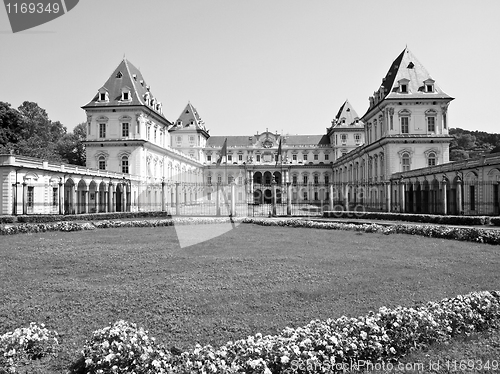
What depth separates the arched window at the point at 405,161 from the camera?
124ft

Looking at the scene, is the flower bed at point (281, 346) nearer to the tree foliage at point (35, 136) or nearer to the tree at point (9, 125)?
the tree foliage at point (35, 136)

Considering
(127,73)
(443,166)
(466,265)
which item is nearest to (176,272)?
(466,265)

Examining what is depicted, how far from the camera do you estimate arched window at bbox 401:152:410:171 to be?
1494 inches

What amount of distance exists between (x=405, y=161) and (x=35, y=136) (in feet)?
141

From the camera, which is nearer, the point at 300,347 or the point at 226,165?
the point at 300,347

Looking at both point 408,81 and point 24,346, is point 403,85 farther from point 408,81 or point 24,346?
point 24,346

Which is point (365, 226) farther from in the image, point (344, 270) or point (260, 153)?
point (260, 153)

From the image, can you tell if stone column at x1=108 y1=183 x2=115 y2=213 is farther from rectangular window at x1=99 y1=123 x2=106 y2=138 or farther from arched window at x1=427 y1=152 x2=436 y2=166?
arched window at x1=427 y1=152 x2=436 y2=166

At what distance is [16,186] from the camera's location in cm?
2481

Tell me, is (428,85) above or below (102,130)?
above

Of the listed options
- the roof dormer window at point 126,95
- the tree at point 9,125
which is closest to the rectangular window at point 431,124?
the roof dormer window at point 126,95

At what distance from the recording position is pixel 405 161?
38000 millimetres

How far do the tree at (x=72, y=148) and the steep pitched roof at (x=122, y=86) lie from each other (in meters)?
12.6

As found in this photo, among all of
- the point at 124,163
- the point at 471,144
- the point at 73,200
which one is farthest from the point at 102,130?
the point at 471,144
